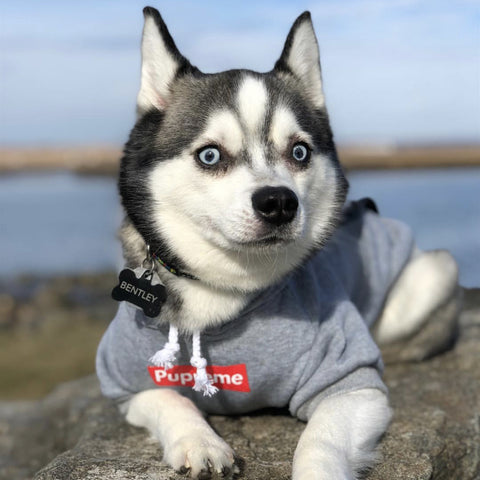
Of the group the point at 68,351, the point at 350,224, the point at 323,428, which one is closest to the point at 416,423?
the point at 323,428

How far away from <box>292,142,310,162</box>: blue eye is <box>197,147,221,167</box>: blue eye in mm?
369

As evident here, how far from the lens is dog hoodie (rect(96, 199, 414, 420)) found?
3.30m

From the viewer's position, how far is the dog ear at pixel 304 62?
11.8ft

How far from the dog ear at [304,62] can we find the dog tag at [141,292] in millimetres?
1255

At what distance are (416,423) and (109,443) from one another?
5.05 ft

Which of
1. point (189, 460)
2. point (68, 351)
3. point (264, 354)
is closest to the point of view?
point (189, 460)

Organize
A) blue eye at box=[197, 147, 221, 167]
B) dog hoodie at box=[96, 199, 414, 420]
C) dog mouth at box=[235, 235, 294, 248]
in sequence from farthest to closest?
1. dog hoodie at box=[96, 199, 414, 420]
2. blue eye at box=[197, 147, 221, 167]
3. dog mouth at box=[235, 235, 294, 248]

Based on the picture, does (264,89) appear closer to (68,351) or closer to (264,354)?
(264,354)

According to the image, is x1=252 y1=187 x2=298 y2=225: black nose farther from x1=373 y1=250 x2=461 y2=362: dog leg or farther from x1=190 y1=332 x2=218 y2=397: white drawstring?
x1=373 y1=250 x2=461 y2=362: dog leg

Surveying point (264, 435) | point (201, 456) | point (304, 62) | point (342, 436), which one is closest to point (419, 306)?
point (264, 435)

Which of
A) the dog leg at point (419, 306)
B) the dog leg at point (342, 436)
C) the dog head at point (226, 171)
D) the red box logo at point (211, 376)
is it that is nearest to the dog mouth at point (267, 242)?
the dog head at point (226, 171)

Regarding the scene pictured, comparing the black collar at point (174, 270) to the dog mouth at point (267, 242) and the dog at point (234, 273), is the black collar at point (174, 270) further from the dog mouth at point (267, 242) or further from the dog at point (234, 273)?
the dog mouth at point (267, 242)

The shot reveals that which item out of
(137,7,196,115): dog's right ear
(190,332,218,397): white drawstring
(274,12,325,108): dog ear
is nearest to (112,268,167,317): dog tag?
(190,332,218,397): white drawstring

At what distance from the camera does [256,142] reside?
309 cm
